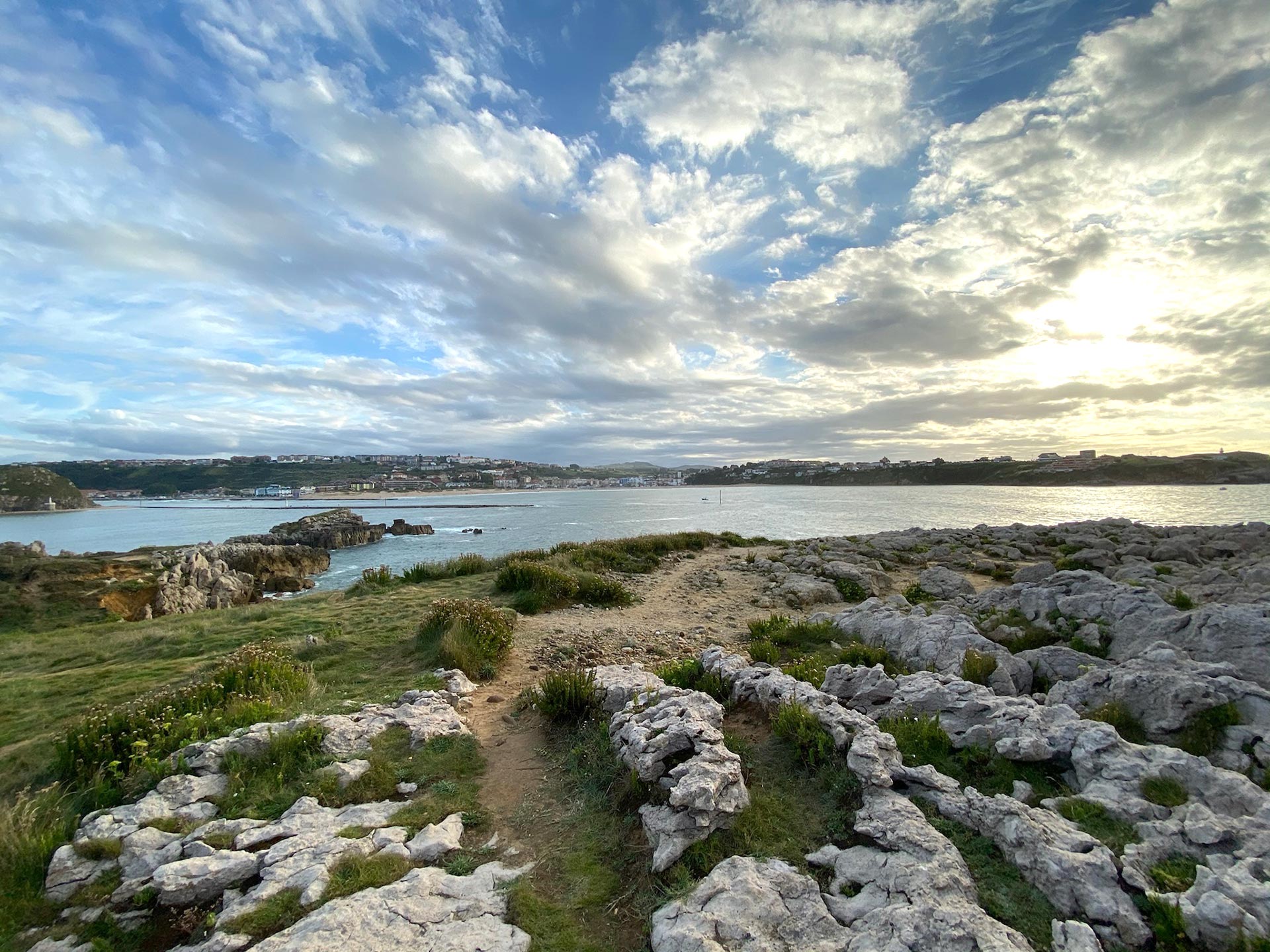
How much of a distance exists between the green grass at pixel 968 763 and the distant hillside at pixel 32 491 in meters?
161

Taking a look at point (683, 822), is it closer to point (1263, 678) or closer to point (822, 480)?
point (1263, 678)

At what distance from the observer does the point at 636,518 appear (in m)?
62.7

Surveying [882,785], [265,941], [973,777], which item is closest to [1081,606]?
[973,777]

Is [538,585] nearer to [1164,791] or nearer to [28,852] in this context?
[28,852]

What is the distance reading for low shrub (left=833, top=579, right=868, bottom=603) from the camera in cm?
1659

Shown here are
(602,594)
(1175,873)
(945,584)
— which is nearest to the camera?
(1175,873)

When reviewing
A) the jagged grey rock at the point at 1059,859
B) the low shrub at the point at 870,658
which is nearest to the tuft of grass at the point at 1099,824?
the jagged grey rock at the point at 1059,859

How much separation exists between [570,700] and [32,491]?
519ft

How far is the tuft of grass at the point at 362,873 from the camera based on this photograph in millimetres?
3873

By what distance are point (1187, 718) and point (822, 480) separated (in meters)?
149

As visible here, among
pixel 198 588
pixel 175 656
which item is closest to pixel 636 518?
pixel 198 588

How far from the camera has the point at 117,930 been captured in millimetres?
3713

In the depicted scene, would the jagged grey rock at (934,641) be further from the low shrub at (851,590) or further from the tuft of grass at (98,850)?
the tuft of grass at (98,850)

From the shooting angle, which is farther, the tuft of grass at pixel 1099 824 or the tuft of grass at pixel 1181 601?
the tuft of grass at pixel 1181 601
